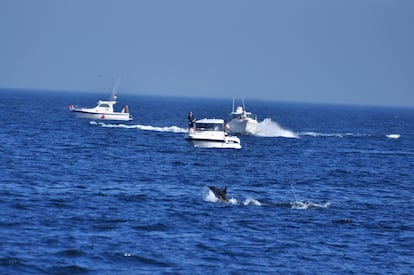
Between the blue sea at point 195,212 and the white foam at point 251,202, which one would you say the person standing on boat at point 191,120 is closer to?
the blue sea at point 195,212

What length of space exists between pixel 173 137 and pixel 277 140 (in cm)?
1417

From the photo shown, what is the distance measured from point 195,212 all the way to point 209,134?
3566 centimetres

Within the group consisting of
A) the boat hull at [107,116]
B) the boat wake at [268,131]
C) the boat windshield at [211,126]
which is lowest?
the boat wake at [268,131]

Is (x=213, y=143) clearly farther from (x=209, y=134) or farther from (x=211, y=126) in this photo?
(x=211, y=126)

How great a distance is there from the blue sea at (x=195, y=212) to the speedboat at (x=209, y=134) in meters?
0.85

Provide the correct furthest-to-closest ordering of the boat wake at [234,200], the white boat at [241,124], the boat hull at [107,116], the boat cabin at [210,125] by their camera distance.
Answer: the boat hull at [107,116] → the white boat at [241,124] → the boat cabin at [210,125] → the boat wake at [234,200]

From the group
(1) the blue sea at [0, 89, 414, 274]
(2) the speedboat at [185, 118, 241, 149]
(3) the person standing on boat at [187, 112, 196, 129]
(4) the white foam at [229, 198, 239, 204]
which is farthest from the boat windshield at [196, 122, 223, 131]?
(4) the white foam at [229, 198, 239, 204]

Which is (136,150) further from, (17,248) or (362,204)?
(17,248)

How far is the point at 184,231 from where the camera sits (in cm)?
3459

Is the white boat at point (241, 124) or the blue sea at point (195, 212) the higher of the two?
the white boat at point (241, 124)

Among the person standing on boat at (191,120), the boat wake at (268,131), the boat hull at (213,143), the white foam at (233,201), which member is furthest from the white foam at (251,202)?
the boat wake at (268,131)

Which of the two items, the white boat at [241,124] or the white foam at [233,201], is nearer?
the white foam at [233,201]

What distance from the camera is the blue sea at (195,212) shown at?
97.3ft

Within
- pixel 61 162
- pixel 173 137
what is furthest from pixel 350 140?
pixel 61 162
